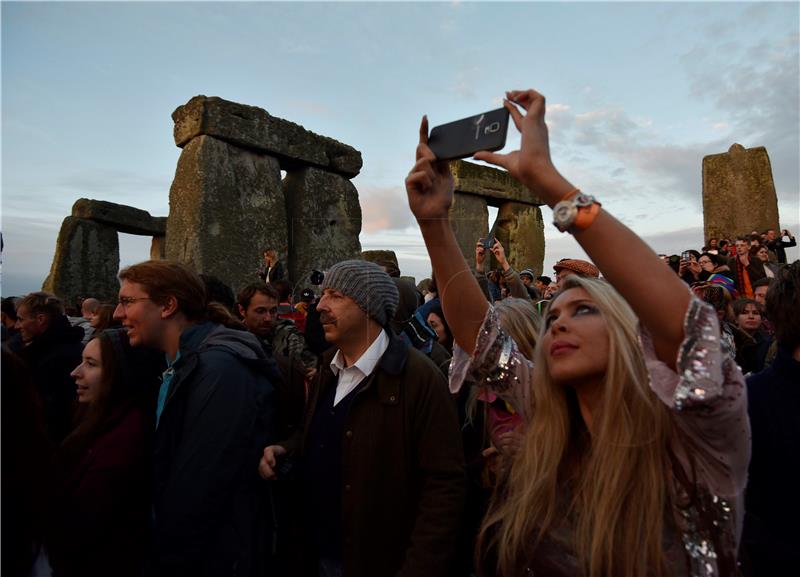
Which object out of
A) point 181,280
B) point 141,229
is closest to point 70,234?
point 141,229

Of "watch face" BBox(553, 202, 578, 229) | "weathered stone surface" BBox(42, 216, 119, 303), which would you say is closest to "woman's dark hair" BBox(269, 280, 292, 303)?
"watch face" BBox(553, 202, 578, 229)

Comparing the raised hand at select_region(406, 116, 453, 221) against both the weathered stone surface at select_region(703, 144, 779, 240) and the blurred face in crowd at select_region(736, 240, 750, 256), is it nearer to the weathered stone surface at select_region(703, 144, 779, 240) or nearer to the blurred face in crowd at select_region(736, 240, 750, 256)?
the blurred face in crowd at select_region(736, 240, 750, 256)

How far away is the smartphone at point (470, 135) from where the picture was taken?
1212 mm

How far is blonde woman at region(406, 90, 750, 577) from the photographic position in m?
1.02

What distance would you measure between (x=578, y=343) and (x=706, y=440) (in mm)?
356

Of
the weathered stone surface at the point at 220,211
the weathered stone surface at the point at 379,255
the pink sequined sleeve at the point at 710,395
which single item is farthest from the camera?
the weathered stone surface at the point at 379,255

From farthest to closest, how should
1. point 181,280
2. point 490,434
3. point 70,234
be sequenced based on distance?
point 70,234
point 181,280
point 490,434

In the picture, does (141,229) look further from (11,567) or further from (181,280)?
(11,567)

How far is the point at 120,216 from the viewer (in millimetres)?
10469

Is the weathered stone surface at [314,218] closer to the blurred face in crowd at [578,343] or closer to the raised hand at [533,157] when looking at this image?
the blurred face in crowd at [578,343]

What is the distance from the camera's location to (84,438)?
6.66ft

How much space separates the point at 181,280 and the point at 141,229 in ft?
31.9

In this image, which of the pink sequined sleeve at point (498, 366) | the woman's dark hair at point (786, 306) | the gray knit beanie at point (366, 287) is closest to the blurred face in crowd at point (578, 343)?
the pink sequined sleeve at point (498, 366)

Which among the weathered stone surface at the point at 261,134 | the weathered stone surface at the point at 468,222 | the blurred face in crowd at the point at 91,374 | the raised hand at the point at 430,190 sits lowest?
the blurred face in crowd at the point at 91,374
